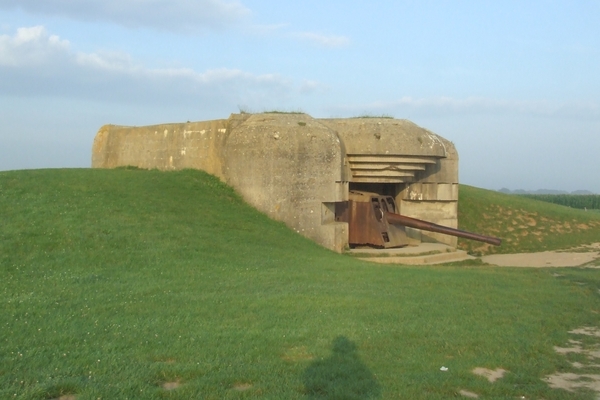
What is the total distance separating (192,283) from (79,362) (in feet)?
12.0

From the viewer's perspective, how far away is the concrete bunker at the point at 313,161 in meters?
15.9

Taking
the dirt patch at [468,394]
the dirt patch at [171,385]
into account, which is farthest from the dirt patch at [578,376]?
the dirt patch at [171,385]

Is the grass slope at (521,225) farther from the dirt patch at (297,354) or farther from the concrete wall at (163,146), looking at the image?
the dirt patch at (297,354)

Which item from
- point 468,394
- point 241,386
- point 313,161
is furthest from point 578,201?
point 241,386

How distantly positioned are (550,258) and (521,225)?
16.6 ft

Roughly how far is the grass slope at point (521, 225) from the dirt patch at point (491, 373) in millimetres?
15475

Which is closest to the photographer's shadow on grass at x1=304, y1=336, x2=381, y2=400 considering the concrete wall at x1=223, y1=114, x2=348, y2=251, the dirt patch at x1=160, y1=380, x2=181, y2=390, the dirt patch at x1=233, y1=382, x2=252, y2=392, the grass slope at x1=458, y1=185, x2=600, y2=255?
the dirt patch at x1=233, y1=382, x2=252, y2=392

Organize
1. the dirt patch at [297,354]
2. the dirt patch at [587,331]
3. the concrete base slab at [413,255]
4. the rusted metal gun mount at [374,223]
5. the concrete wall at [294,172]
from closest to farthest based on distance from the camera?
1. the dirt patch at [297,354]
2. the dirt patch at [587,331]
3. the concrete wall at [294,172]
4. the concrete base slab at [413,255]
5. the rusted metal gun mount at [374,223]

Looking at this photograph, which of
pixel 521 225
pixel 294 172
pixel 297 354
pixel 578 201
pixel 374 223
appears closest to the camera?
pixel 297 354

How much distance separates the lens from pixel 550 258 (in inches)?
747

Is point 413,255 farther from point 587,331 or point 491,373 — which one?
point 491,373

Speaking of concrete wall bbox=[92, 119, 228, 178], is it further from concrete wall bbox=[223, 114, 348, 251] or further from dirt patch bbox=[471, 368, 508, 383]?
dirt patch bbox=[471, 368, 508, 383]

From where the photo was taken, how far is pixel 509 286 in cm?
1112

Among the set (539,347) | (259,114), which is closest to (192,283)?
(539,347)
